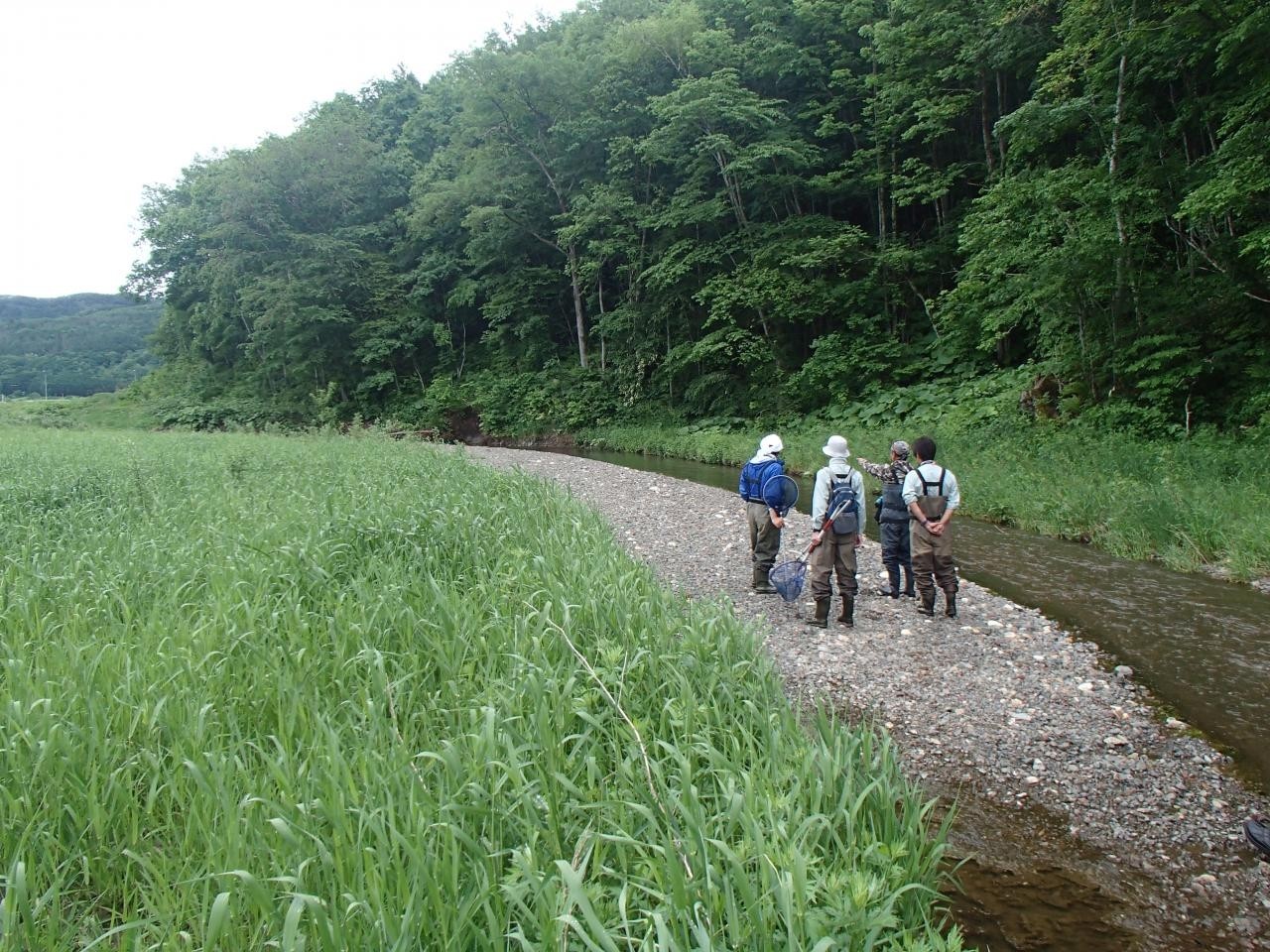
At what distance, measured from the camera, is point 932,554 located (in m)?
6.59

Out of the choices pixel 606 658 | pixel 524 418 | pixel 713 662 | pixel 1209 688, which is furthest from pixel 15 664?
pixel 524 418

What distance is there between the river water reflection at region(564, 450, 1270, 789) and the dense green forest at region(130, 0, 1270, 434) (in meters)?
5.31

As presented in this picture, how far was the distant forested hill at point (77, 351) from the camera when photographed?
3652 inches

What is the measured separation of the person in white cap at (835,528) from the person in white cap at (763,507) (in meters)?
0.63

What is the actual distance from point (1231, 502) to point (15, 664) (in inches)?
470

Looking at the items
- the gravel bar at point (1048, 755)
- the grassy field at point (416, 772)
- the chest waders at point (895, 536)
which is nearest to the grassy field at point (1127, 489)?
the gravel bar at point (1048, 755)

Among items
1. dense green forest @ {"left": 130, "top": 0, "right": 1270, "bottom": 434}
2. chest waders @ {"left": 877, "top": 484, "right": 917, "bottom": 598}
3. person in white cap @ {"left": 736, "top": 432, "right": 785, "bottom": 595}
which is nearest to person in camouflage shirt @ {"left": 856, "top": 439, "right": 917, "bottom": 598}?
chest waders @ {"left": 877, "top": 484, "right": 917, "bottom": 598}

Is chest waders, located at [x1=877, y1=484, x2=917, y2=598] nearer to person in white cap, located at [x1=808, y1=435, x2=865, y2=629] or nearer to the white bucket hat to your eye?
person in white cap, located at [x1=808, y1=435, x2=865, y2=629]

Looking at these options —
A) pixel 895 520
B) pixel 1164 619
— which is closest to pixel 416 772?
pixel 895 520

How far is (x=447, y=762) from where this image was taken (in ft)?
8.93

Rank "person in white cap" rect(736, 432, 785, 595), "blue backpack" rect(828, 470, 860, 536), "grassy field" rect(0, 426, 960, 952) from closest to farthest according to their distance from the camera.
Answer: "grassy field" rect(0, 426, 960, 952), "blue backpack" rect(828, 470, 860, 536), "person in white cap" rect(736, 432, 785, 595)

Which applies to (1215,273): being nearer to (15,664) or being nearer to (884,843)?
(884,843)

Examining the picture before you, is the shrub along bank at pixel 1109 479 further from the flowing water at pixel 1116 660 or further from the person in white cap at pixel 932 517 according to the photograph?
the person in white cap at pixel 932 517

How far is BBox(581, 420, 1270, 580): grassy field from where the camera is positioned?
8.03 metres
